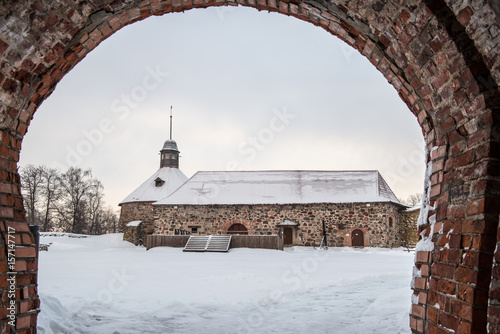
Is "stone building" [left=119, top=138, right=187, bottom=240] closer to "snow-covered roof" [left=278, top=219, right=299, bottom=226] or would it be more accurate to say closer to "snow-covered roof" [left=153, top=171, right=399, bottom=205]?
"snow-covered roof" [left=153, top=171, right=399, bottom=205]

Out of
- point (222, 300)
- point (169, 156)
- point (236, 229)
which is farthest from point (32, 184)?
point (222, 300)

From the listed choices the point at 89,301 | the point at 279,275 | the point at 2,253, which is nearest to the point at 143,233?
the point at 279,275

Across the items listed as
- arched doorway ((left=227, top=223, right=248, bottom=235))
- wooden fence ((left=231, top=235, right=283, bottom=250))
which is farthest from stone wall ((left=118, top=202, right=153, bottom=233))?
wooden fence ((left=231, top=235, right=283, bottom=250))

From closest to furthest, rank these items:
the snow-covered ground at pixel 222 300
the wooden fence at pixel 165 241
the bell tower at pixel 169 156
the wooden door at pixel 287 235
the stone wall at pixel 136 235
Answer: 1. the snow-covered ground at pixel 222 300
2. the wooden fence at pixel 165 241
3. the wooden door at pixel 287 235
4. the stone wall at pixel 136 235
5. the bell tower at pixel 169 156

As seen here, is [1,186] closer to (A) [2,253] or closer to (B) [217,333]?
(A) [2,253]

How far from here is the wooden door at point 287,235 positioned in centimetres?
2355

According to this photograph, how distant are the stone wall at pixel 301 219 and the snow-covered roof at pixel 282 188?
397 millimetres

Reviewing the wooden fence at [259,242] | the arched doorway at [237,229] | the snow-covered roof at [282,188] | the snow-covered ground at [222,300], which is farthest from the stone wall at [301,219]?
the snow-covered ground at [222,300]

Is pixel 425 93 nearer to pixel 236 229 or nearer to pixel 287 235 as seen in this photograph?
pixel 287 235

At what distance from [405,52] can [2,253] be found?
3.31 meters

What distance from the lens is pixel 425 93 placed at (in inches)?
114

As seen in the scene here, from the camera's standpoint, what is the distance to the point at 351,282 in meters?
9.42

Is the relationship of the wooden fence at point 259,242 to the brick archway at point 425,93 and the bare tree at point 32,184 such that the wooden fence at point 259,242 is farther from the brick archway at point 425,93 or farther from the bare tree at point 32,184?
the bare tree at point 32,184

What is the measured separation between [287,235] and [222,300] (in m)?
17.1
